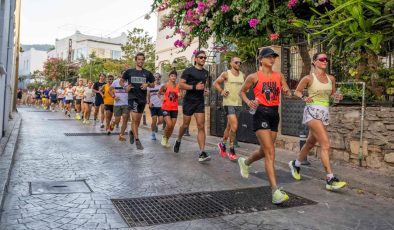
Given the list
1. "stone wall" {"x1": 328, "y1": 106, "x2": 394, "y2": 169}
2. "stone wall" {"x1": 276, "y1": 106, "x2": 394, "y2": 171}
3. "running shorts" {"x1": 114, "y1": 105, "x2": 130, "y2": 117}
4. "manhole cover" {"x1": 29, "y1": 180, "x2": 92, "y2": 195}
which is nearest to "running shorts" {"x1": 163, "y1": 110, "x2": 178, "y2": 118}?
"running shorts" {"x1": 114, "y1": 105, "x2": 130, "y2": 117}

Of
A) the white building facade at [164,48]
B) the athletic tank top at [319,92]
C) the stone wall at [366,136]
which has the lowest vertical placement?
the stone wall at [366,136]

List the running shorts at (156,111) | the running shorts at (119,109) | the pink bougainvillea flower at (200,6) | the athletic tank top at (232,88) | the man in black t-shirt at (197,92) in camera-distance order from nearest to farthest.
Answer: the man in black t-shirt at (197,92) → the athletic tank top at (232,88) → the pink bougainvillea flower at (200,6) → the running shorts at (156,111) → the running shorts at (119,109)

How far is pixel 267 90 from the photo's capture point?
4934mm

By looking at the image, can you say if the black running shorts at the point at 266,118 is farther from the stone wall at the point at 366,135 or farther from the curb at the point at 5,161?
the curb at the point at 5,161

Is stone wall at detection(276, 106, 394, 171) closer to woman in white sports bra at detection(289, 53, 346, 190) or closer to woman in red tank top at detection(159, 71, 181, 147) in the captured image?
woman in white sports bra at detection(289, 53, 346, 190)

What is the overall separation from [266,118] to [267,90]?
37cm

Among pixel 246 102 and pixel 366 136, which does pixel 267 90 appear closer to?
pixel 246 102

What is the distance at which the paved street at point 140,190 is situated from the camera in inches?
150

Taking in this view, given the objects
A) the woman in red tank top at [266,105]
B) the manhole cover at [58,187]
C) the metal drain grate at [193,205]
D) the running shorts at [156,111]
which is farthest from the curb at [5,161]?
the running shorts at [156,111]

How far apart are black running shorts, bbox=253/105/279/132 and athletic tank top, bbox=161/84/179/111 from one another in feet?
14.8

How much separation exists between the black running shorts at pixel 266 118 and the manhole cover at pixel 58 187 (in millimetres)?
2314

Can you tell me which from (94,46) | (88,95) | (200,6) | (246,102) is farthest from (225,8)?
(94,46)

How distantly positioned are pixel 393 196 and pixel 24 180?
16.6ft

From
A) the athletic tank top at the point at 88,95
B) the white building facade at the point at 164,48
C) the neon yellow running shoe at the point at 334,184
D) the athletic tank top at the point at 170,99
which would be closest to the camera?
the neon yellow running shoe at the point at 334,184
